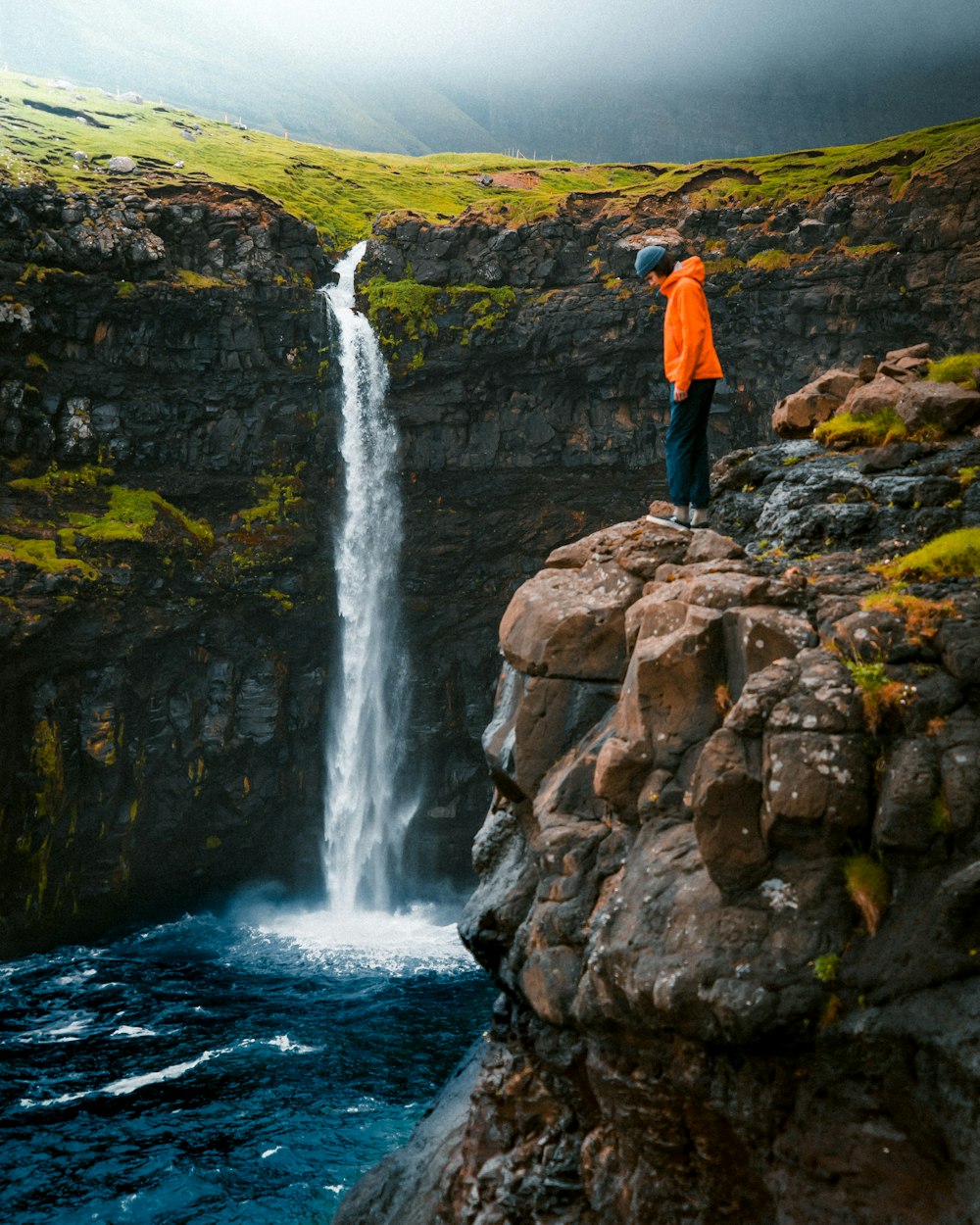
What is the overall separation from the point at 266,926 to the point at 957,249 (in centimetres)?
3933

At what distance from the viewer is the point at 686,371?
1277 cm

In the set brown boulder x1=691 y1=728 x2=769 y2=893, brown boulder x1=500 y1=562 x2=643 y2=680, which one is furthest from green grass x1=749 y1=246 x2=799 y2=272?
brown boulder x1=691 y1=728 x2=769 y2=893

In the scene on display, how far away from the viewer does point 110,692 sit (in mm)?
36625

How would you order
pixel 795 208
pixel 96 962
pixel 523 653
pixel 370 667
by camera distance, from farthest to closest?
pixel 370 667, pixel 795 208, pixel 96 962, pixel 523 653

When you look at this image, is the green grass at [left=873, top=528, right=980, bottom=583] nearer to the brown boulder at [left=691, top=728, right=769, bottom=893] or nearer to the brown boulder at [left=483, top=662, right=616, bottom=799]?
the brown boulder at [left=691, top=728, right=769, bottom=893]

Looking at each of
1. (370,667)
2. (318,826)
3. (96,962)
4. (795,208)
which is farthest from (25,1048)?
(795,208)

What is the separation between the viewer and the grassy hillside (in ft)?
133

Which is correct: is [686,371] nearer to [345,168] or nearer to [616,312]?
[616,312]

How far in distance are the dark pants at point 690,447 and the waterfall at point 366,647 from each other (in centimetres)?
2997

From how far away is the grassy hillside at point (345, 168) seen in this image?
40594 mm

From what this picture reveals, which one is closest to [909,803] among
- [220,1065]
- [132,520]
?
[220,1065]

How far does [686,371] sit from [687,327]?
592mm

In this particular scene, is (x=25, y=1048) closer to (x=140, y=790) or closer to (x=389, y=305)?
(x=140, y=790)

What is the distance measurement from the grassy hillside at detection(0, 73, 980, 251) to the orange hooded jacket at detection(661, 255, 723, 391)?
3231cm
